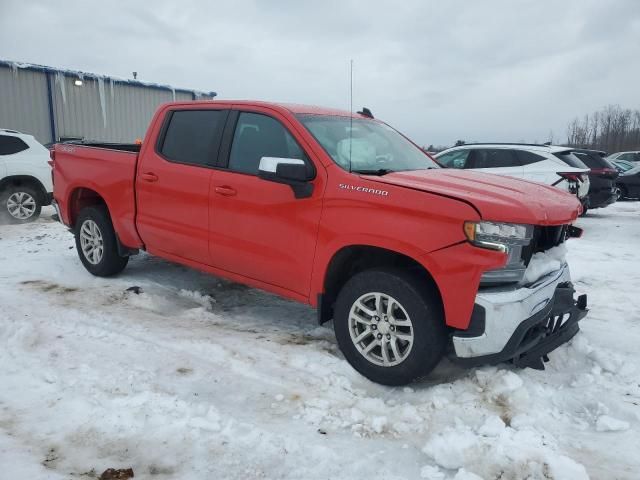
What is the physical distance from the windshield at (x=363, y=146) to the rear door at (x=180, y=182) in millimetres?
936

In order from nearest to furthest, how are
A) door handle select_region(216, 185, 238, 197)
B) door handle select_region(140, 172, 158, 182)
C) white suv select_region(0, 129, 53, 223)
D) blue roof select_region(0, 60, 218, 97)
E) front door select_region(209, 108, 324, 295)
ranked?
front door select_region(209, 108, 324, 295)
door handle select_region(216, 185, 238, 197)
door handle select_region(140, 172, 158, 182)
white suv select_region(0, 129, 53, 223)
blue roof select_region(0, 60, 218, 97)

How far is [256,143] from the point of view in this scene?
3902mm

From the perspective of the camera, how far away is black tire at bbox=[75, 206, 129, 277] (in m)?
5.13

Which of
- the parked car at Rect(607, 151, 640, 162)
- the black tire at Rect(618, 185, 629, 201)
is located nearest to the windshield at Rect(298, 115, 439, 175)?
the black tire at Rect(618, 185, 629, 201)

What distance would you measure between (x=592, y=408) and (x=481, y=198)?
1478 millimetres

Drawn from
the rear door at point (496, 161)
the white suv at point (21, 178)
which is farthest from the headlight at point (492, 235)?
the white suv at point (21, 178)

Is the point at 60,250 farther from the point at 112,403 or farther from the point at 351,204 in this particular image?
the point at 351,204

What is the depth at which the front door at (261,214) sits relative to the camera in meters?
3.50

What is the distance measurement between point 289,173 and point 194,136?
58.3 inches

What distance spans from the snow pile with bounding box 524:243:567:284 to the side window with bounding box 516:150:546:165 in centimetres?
664

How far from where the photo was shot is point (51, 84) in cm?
1639

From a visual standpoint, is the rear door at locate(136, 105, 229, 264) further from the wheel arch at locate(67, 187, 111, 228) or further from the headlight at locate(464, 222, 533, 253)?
the headlight at locate(464, 222, 533, 253)

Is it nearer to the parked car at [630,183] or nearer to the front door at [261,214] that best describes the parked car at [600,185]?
the parked car at [630,183]

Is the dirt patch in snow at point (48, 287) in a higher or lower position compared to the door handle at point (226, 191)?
lower
